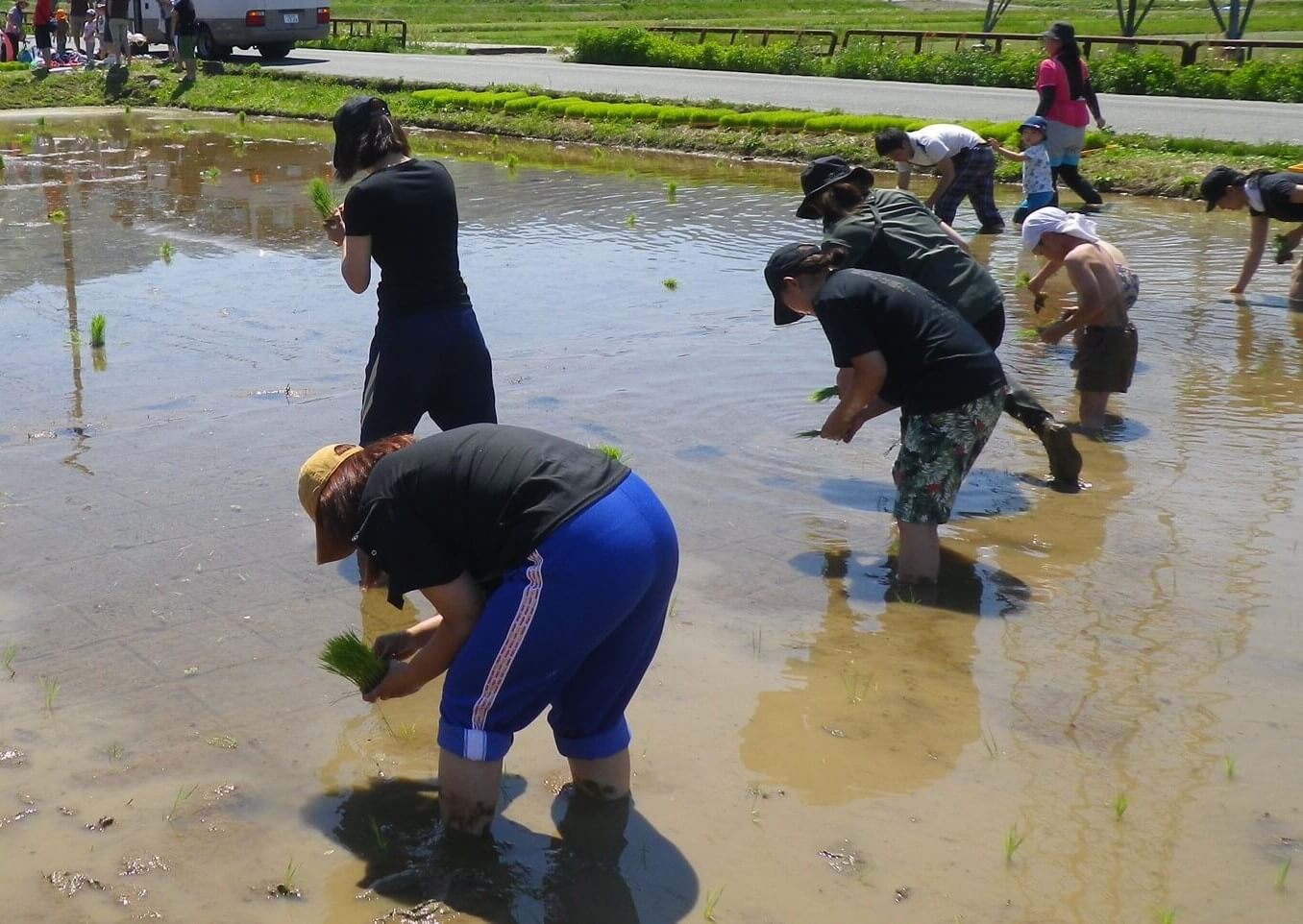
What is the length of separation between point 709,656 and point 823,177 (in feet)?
6.96

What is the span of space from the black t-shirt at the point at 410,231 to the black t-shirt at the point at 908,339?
137cm

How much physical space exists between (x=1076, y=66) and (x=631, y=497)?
38.8 ft

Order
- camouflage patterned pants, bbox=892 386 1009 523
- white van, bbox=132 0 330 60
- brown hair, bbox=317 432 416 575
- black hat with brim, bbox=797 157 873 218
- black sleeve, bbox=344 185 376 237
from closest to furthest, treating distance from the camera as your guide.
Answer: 1. brown hair, bbox=317 432 416 575
2. black sleeve, bbox=344 185 376 237
3. camouflage patterned pants, bbox=892 386 1009 523
4. black hat with brim, bbox=797 157 873 218
5. white van, bbox=132 0 330 60

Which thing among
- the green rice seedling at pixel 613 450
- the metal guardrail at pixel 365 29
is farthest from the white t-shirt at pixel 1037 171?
the metal guardrail at pixel 365 29

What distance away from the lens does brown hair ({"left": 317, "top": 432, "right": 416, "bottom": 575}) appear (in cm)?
351

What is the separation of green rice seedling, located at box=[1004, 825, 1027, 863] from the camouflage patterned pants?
1826 millimetres

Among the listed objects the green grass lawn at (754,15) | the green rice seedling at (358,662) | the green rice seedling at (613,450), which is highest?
the green grass lawn at (754,15)

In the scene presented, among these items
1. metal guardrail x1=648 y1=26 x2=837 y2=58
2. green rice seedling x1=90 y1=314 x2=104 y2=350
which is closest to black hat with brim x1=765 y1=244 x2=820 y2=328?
green rice seedling x1=90 y1=314 x2=104 y2=350

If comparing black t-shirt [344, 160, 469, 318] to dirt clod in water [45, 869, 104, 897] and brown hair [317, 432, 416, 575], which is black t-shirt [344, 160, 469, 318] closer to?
brown hair [317, 432, 416, 575]

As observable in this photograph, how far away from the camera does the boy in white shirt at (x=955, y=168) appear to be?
11.6m

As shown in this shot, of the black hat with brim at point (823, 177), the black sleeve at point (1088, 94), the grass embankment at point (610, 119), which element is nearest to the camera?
the black hat with brim at point (823, 177)

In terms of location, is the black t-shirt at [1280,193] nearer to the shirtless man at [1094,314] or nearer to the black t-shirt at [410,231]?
the shirtless man at [1094,314]

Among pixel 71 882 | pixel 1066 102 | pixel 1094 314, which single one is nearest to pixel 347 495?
pixel 71 882

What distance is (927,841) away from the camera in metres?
3.95
